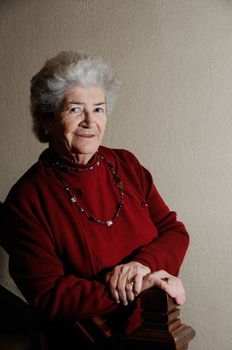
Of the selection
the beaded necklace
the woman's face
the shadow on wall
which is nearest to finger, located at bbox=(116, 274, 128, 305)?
the beaded necklace

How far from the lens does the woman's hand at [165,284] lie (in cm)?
141

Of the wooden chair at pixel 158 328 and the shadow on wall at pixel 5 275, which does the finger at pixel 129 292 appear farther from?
the shadow on wall at pixel 5 275

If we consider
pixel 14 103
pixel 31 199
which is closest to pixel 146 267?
pixel 31 199

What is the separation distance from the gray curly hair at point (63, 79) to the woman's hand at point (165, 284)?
63cm

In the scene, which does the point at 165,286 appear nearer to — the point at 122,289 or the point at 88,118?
the point at 122,289

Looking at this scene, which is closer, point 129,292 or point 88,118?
point 129,292

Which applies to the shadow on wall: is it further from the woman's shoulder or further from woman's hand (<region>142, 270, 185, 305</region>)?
woman's hand (<region>142, 270, 185, 305</region>)

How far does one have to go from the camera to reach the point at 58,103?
1713 mm

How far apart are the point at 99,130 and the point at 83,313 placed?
1.93 ft

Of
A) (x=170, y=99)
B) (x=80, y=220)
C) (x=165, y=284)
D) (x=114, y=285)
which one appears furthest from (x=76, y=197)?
(x=170, y=99)

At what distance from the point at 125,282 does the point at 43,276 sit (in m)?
0.24

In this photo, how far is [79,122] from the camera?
171 centimetres

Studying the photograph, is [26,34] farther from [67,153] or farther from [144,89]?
[67,153]

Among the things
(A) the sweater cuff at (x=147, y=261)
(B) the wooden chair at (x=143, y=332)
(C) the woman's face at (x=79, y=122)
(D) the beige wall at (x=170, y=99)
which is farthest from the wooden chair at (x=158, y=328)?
(D) the beige wall at (x=170, y=99)
